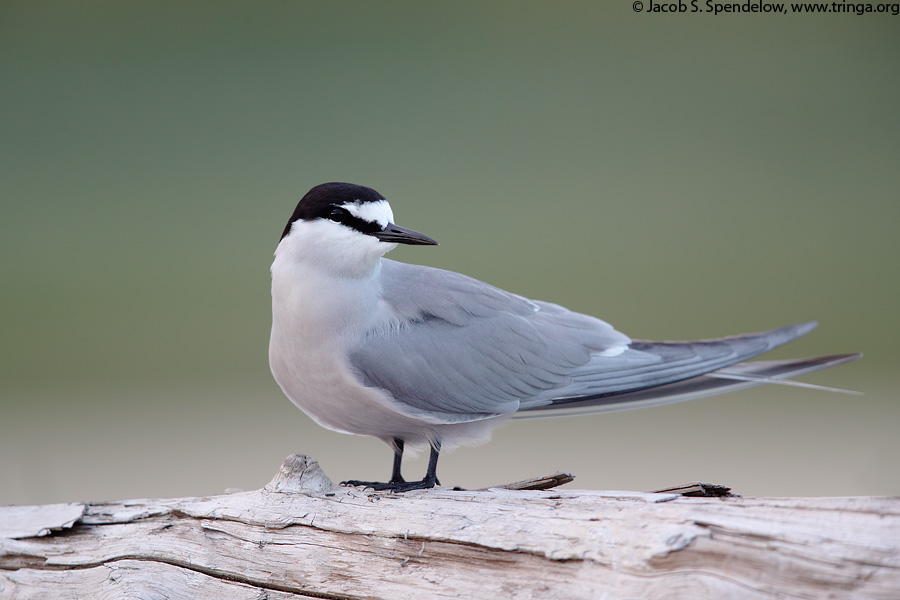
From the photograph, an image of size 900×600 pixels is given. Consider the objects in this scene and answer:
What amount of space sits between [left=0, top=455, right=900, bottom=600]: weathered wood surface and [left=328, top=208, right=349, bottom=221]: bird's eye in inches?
23.7

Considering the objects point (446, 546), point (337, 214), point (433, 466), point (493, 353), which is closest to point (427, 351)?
point (493, 353)

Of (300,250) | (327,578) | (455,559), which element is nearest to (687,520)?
(455,559)

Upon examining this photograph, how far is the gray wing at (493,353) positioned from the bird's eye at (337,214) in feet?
0.90

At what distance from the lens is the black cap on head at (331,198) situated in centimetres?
199

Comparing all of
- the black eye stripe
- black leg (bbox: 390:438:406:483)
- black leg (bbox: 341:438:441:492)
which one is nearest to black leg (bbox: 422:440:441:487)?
black leg (bbox: 341:438:441:492)

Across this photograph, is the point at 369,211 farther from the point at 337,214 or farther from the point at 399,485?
the point at 399,485

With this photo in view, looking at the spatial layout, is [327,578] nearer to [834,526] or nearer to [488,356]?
[488,356]

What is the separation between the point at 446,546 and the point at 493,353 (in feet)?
2.14

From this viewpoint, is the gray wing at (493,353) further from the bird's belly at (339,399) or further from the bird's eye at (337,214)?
the bird's eye at (337,214)

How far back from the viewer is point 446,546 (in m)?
1.71

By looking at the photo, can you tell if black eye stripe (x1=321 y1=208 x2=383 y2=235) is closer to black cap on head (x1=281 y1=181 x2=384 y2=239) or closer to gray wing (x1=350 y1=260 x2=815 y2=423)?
black cap on head (x1=281 y1=181 x2=384 y2=239)

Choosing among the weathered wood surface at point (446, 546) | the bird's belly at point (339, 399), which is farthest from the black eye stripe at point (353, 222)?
the weathered wood surface at point (446, 546)

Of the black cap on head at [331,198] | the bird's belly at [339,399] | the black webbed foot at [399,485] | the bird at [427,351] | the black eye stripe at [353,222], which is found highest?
the black cap on head at [331,198]

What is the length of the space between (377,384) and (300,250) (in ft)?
1.29
